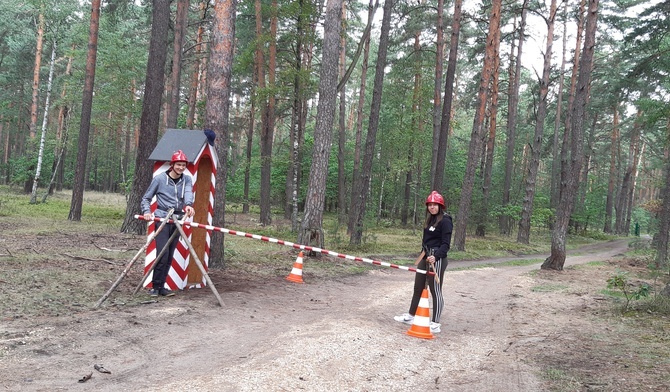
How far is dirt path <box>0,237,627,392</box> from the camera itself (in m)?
4.14

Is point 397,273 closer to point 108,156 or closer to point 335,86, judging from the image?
point 335,86

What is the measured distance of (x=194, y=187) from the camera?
26.3 ft

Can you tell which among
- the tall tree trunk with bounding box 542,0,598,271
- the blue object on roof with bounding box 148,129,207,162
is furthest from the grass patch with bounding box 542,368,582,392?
the tall tree trunk with bounding box 542,0,598,271

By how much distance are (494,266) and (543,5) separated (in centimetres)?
1692

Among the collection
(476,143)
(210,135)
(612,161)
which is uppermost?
(612,161)

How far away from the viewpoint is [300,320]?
6.57 metres

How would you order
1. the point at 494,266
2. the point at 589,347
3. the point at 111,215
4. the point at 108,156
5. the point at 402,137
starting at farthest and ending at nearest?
the point at 108,156 → the point at 402,137 → the point at 111,215 → the point at 494,266 → the point at 589,347

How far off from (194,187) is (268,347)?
3.83 m

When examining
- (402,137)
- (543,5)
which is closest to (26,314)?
(402,137)

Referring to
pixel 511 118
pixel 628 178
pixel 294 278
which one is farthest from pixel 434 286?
pixel 628 178

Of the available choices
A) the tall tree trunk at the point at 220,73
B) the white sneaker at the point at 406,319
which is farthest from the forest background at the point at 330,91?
the white sneaker at the point at 406,319

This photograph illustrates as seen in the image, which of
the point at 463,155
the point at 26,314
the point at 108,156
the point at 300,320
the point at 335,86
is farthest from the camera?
the point at 108,156

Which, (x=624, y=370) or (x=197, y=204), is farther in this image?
(x=197, y=204)

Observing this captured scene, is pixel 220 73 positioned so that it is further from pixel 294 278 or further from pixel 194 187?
pixel 294 278
